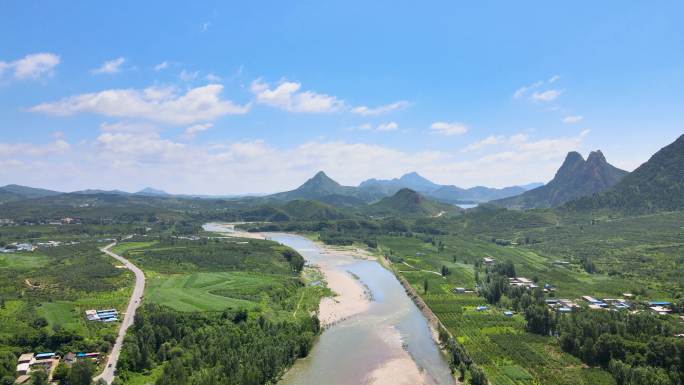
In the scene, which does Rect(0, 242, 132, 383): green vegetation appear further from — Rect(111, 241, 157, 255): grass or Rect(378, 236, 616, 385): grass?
Rect(378, 236, 616, 385): grass

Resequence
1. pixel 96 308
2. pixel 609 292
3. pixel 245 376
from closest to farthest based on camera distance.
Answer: pixel 245 376
pixel 96 308
pixel 609 292

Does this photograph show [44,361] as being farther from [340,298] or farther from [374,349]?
[340,298]

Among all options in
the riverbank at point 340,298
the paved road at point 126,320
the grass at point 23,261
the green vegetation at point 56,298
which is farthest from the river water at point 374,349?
the grass at point 23,261

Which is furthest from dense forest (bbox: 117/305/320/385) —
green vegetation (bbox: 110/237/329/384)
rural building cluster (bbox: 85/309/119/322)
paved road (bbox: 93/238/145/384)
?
rural building cluster (bbox: 85/309/119/322)

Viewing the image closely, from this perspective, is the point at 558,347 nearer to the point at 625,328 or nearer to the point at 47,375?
the point at 625,328

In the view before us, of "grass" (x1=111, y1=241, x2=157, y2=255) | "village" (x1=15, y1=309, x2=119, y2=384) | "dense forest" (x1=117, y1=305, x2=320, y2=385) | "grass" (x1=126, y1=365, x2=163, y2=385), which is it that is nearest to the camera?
"dense forest" (x1=117, y1=305, x2=320, y2=385)

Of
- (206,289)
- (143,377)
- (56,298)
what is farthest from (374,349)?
(56,298)

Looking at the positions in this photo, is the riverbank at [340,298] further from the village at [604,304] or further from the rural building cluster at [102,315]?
the rural building cluster at [102,315]

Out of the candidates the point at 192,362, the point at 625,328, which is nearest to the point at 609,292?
the point at 625,328
